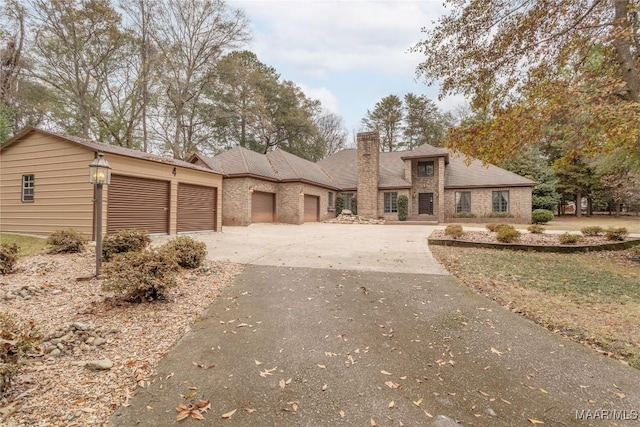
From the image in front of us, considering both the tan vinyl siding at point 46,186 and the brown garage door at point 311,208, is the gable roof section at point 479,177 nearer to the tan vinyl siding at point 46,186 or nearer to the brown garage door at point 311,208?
the brown garage door at point 311,208

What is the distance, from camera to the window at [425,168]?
73.3 feet

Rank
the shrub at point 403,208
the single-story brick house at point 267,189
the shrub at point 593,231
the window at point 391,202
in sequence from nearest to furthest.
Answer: the shrub at point 593,231, the single-story brick house at point 267,189, the shrub at point 403,208, the window at point 391,202

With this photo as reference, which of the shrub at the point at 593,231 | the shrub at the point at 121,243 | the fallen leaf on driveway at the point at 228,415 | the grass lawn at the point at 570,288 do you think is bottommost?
the fallen leaf on driveway at the point at 228,415

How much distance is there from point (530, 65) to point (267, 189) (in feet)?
46.1

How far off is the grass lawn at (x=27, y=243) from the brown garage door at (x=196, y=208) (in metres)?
3.95

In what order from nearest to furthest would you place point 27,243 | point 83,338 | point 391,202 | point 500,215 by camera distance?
1. point 83,338
2. point 27,243
3. point 500,215
4. point 391,202

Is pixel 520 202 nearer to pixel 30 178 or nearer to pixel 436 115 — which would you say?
pixel 436 115

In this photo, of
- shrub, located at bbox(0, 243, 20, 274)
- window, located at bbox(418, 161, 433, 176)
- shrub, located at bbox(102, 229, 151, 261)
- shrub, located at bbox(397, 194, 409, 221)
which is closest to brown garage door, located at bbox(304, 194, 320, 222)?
shrub, located at bbox(397, 194, 409, 221)

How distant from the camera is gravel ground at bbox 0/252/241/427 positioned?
2.08 m

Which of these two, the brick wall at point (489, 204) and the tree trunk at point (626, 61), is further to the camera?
the brick wall at point (489, 204)

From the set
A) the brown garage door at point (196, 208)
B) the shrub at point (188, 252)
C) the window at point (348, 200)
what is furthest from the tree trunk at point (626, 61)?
the window at point (348, 200)

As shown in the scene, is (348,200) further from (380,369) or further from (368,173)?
(380,369)

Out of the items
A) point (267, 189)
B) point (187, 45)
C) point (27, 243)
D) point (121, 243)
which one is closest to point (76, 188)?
point (27, 243)

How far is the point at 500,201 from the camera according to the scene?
814 inches
